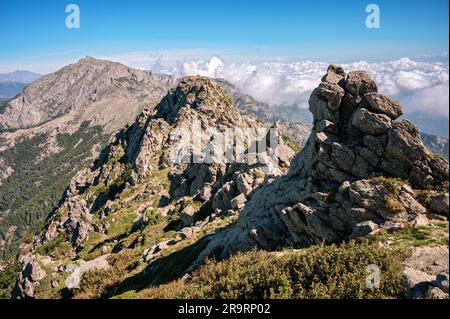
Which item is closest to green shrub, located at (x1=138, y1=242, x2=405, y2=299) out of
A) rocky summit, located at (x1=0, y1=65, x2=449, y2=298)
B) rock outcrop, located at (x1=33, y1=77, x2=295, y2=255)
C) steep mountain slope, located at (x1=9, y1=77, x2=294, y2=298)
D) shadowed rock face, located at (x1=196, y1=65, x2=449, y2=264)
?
rocky summit, located at (x1=0, y1=65, x2=449, y2=298)

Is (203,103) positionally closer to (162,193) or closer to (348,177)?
(162,193)

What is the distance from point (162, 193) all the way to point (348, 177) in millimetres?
96023

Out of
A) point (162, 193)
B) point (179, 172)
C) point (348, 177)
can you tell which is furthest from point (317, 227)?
point (162, 193)

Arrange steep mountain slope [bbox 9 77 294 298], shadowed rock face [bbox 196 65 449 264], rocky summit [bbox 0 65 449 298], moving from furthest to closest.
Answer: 1. steep mountain slope [bbox 9 77 294 298]
2. shadowed rock face [bbox 196 65 449 264]
3. rocky summit [bbox 0 65 449 298]

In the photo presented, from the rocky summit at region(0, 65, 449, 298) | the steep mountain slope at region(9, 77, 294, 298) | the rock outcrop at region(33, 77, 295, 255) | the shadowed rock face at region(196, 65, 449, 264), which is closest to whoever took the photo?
the rocky summit at region(0, 65, 449, 298)

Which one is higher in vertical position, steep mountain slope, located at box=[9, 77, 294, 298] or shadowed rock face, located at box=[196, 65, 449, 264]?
shadowed rock face, located at box=[196, 65, 449, 264]

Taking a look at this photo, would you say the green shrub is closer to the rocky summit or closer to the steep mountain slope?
the rocky summit

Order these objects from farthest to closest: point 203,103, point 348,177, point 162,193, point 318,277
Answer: point 203,103 < point 162,193 < point 348,177 < point 318,277

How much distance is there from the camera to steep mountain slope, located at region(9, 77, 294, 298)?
60344mm

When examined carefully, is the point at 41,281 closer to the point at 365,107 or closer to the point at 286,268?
the point at 286,268

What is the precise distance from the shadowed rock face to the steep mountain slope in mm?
14246

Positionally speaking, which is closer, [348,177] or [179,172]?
[348,177]

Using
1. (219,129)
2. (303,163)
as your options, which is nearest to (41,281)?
(303,163)

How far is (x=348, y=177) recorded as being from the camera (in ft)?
112
